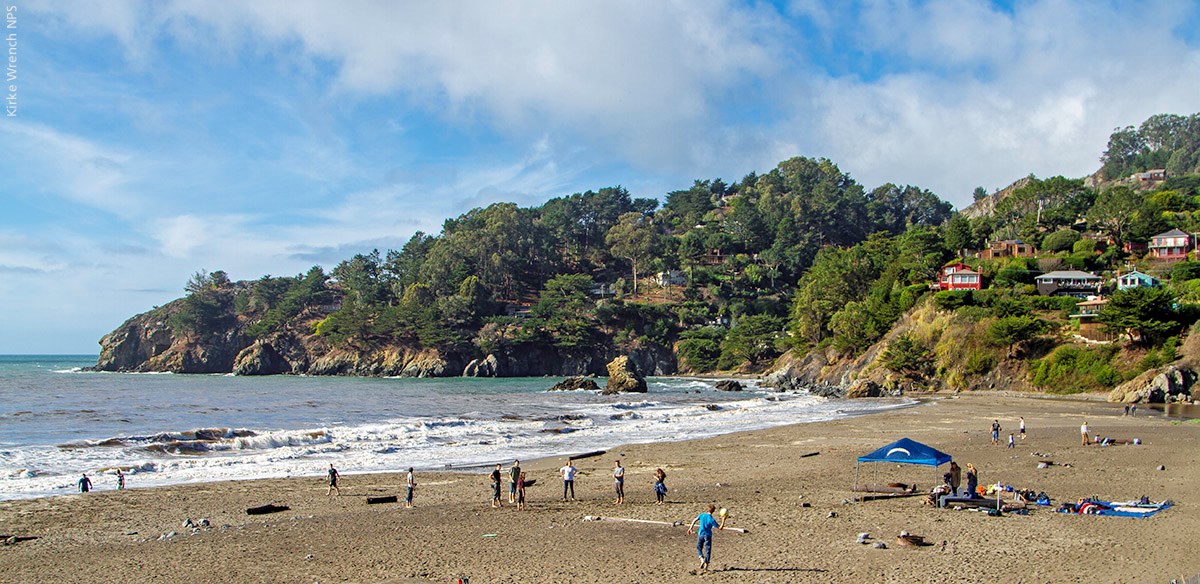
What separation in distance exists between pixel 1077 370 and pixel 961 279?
842 inches

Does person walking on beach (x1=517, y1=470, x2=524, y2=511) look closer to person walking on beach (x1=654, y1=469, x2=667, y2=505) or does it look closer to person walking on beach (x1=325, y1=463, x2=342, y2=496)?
person walking on beach (x1=654, y1=469, x2=667, y2=505)

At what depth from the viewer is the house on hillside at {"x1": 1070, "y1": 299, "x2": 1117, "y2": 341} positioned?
6012cm

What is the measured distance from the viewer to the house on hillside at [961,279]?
256 ft

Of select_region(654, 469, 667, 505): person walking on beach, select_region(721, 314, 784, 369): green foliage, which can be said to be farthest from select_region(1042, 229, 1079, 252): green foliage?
select_region(654, 469, 667, 505): person walking on beach

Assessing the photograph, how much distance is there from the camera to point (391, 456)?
3191cm

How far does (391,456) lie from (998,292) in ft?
198

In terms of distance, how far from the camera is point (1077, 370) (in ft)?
193

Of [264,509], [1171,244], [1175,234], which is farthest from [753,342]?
[264,509]

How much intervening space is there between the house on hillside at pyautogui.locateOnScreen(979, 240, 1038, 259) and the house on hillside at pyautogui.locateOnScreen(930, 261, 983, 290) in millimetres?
16819

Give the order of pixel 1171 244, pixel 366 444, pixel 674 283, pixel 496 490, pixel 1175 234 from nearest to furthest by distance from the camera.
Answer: pixel 496 490 → pixel 366 444 → pixel 1171 244 → pixel 1175 234 → pixel 674 283

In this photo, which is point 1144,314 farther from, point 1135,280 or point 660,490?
point 660,490

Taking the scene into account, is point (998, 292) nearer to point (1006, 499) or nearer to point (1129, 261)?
point (1129, 261)

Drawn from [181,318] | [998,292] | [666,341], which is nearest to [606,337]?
[666,341]

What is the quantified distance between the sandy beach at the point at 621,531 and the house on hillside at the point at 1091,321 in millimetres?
36171
